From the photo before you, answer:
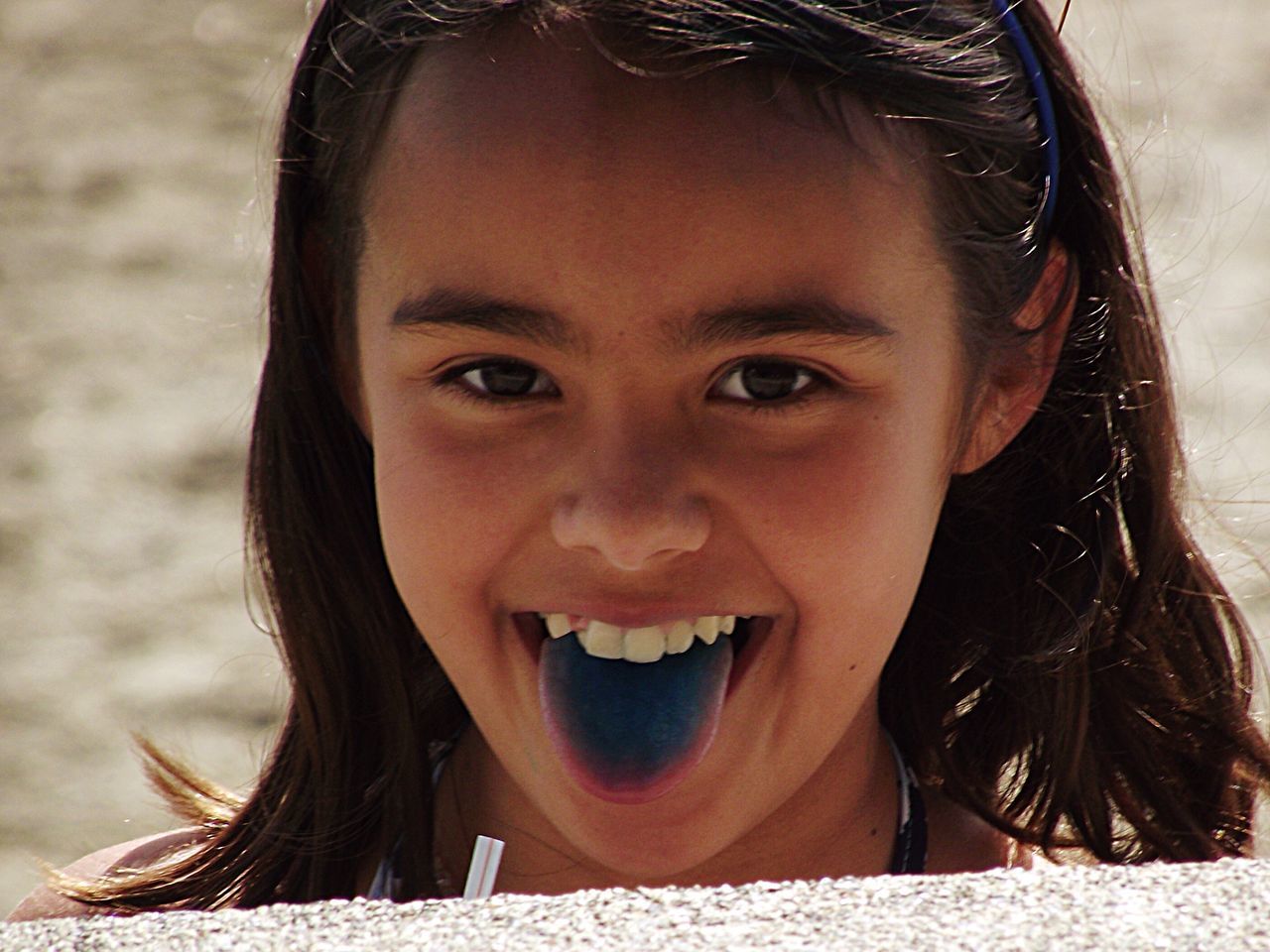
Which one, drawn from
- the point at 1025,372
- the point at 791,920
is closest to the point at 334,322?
the point at 1025,372

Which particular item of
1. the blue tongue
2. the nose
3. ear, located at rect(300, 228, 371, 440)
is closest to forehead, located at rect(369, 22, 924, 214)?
the nose

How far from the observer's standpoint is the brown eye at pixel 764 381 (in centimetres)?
181

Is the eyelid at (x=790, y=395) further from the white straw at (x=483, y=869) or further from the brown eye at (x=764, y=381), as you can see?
the white straw at (x=483, y=869)

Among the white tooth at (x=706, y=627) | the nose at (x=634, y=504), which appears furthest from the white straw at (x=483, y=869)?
the white tooth at (x=706, y=627)

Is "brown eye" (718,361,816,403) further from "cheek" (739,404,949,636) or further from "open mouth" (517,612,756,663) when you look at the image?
"open mouth" (517,612,756,663)

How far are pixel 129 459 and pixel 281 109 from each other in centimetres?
345

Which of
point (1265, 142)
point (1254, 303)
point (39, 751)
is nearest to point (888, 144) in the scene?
point (39, 751)

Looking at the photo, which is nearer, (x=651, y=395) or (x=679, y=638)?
(x=651, y=395)

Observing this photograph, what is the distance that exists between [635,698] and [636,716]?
20 millimetres

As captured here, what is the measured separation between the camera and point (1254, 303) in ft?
19.4

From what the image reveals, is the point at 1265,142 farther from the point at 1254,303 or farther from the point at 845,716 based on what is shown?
the point at 845,716

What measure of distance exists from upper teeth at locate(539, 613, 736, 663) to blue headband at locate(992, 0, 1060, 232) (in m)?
0.67

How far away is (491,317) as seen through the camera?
1789 mm

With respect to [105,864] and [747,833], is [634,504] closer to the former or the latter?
[747,833]
